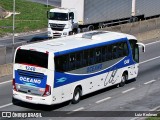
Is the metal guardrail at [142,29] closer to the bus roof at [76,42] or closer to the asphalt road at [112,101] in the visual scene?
the asphalt road at [112,101]

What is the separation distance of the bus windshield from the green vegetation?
26.4 m

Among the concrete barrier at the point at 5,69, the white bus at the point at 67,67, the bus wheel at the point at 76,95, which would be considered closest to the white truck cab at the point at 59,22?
the concrete barrier at the point at 5,69

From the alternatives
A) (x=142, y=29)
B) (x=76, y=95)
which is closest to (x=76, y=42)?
(x=76, y=95)

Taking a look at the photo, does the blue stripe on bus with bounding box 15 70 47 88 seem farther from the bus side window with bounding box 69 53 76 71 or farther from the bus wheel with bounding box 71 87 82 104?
the bus wheel with bounding box 71 87 82 104

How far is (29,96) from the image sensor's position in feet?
79.4

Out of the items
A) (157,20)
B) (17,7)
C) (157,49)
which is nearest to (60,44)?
(157,49)

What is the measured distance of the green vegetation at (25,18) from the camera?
177 feet

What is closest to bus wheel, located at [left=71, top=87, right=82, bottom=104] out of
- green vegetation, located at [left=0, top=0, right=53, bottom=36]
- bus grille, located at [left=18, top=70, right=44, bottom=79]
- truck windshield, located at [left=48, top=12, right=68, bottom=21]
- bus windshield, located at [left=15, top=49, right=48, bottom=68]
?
bus grille, located at [left=18, top=70, right=44, bottom=79]

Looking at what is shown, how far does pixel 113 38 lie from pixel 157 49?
611 inches

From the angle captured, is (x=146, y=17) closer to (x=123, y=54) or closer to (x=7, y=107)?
(x=123, y=54)

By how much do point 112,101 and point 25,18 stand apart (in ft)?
114

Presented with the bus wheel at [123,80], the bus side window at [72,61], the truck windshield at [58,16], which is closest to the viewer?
the bus side window at [72,61]

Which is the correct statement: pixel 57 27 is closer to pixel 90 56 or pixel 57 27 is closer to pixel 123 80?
pixel 123 80

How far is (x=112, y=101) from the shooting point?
87.6 feet
